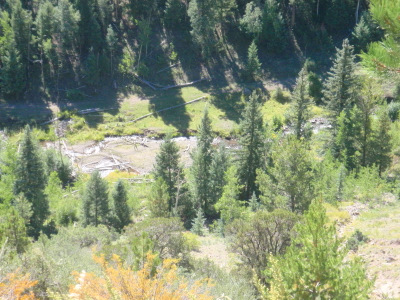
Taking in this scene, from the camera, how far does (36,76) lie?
→ 5372 centimetres

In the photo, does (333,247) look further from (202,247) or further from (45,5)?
(45,5)

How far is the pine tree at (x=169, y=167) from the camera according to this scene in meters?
31.0

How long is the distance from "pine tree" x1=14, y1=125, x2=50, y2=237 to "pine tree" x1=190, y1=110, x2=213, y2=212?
40.1ft

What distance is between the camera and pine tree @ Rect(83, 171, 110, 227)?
28750 mm

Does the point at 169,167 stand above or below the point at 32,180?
below

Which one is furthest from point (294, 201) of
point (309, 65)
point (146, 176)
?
point (309, 65)

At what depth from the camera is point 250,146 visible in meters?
32.1

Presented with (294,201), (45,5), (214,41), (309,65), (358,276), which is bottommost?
(294,201)

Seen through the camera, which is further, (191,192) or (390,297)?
(191,192)

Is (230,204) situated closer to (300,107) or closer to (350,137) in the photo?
(300,107)

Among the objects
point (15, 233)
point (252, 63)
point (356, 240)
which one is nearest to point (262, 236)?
point (356, 240)

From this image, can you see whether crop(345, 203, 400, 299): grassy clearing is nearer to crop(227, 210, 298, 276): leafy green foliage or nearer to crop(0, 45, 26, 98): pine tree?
crop(227, 210, 298, 276): leafy green foliage

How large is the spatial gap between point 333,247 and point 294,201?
14.7m

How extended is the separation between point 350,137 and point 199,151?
1269 cm
